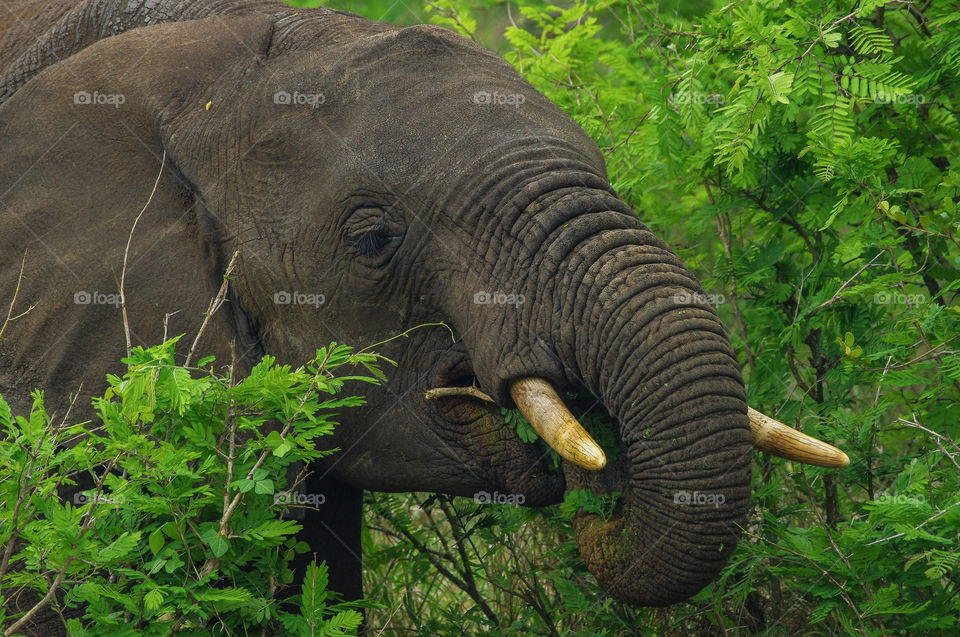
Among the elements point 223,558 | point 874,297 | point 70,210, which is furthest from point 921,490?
point 70,210

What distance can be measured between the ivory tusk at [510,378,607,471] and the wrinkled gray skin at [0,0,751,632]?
7 centimetres

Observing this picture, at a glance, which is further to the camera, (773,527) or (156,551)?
(773,527)

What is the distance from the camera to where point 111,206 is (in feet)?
15.2

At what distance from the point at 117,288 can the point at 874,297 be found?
3047 mm

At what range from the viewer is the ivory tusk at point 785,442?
12.8 ft

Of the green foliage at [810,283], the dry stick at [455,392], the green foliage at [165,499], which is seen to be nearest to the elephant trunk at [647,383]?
the dry stick at [455,392]

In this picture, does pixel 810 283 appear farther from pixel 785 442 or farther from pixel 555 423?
pixel 555 423

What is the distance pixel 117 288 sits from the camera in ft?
15.0

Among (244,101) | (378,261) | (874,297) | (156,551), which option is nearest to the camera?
(156,551)

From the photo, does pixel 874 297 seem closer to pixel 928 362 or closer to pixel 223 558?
pixel 928 362

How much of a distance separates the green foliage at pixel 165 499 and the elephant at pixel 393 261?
43 centimetres

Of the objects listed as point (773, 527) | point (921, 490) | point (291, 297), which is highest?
point (291, 297)
